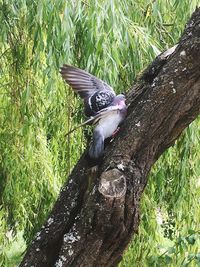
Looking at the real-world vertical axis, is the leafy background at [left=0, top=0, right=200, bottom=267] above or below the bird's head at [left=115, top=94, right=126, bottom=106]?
below

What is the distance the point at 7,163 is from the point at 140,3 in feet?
2.89

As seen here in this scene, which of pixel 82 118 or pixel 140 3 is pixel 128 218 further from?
pixel 140 3

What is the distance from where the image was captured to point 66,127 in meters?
2.17

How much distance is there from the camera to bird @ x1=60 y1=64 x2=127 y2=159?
1217mm

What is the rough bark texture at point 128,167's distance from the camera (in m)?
1.17

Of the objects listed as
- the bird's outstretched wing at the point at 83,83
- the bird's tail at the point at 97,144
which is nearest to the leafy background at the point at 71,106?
the bird's outstretched wing at the point at 83,83

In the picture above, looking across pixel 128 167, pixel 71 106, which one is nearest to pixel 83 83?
pixel 128 167

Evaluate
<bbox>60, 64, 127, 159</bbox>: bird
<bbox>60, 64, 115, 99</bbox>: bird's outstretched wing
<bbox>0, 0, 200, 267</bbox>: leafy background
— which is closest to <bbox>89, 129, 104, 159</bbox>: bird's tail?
<bbox>60, 64, 127, 159</bbox>: bird

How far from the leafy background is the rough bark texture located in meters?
0.47

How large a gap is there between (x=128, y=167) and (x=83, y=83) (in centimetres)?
24

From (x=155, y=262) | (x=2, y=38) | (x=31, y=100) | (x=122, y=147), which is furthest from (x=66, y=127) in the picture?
(x=122, y=147)

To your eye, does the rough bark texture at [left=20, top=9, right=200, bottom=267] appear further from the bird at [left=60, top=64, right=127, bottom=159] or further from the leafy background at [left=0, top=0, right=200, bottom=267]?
the leafy background at [left=0, top=0, right=200, bottom=267]

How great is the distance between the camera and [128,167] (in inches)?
47.8

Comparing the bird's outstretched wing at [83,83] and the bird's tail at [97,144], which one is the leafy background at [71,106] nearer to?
the bird's outstretched wing at [83,83]
